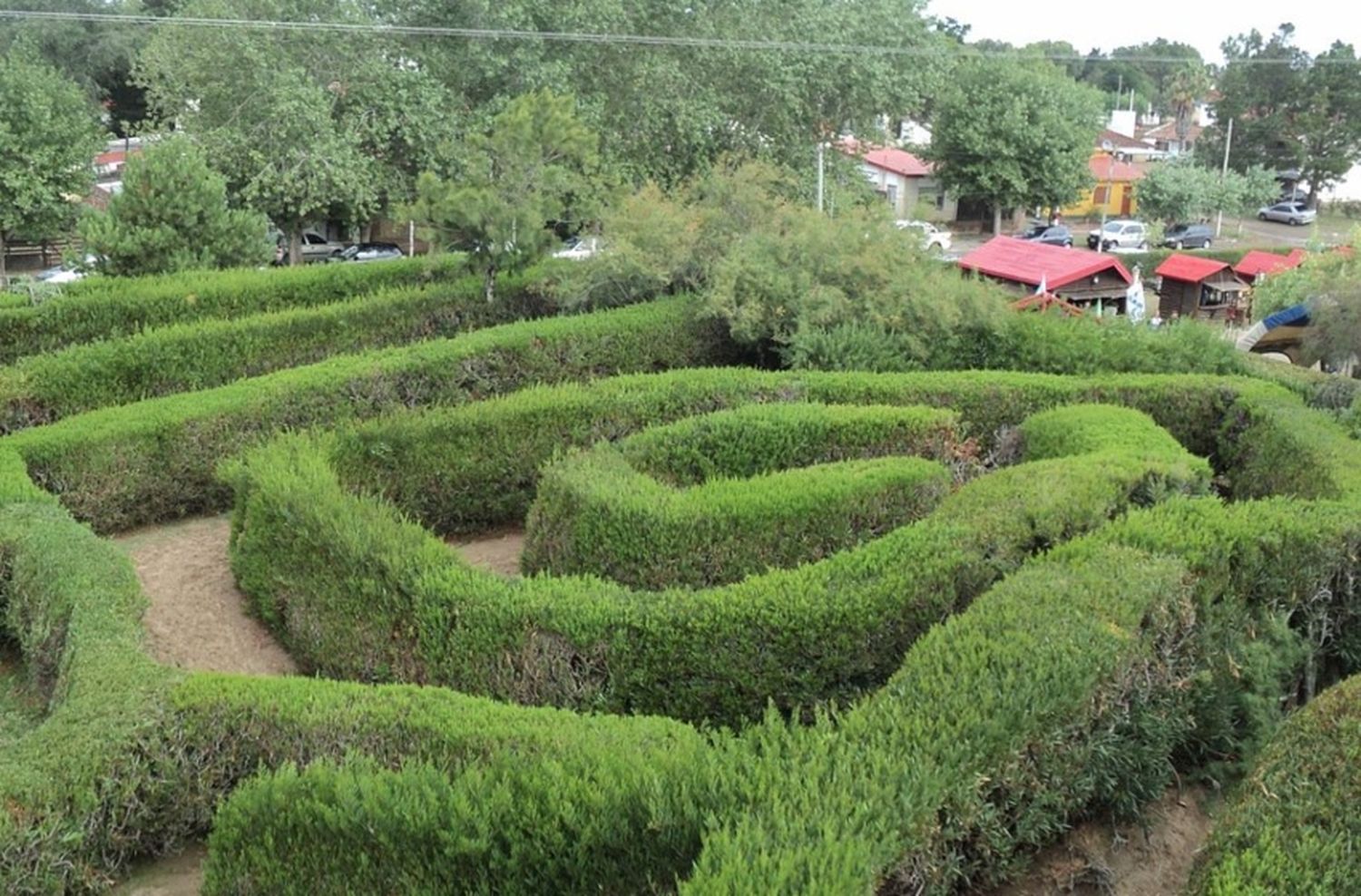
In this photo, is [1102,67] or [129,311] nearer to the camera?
[129,311]

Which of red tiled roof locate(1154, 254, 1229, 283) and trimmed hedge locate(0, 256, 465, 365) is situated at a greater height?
trimmed hedge locate(0, 256, 465, 365)

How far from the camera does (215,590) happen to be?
1009 cm

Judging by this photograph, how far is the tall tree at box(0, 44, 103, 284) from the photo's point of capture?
28.6 metres

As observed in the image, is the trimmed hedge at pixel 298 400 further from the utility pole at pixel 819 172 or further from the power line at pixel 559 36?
the utility pole at pixel 819 172

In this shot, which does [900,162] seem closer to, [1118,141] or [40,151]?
[1118,141]

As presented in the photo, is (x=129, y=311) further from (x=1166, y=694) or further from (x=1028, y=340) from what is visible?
(x=1166, y=694)

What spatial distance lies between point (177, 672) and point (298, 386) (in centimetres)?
597

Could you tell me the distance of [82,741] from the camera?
6352 millimetres

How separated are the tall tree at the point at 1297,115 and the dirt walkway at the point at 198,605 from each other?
2131 inches

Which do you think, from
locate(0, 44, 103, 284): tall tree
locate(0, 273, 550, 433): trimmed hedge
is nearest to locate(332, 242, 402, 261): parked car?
locate(0, 44, 103, 284): tall tree

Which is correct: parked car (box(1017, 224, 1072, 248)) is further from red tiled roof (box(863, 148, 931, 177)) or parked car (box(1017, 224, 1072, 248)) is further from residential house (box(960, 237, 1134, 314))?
residential house (box(960, 237, 1134, 314))

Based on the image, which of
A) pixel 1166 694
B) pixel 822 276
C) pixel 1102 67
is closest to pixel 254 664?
pixel 1166 694

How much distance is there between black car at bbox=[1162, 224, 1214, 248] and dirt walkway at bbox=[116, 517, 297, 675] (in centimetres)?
4253

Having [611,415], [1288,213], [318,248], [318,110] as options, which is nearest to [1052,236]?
[1288,213]
